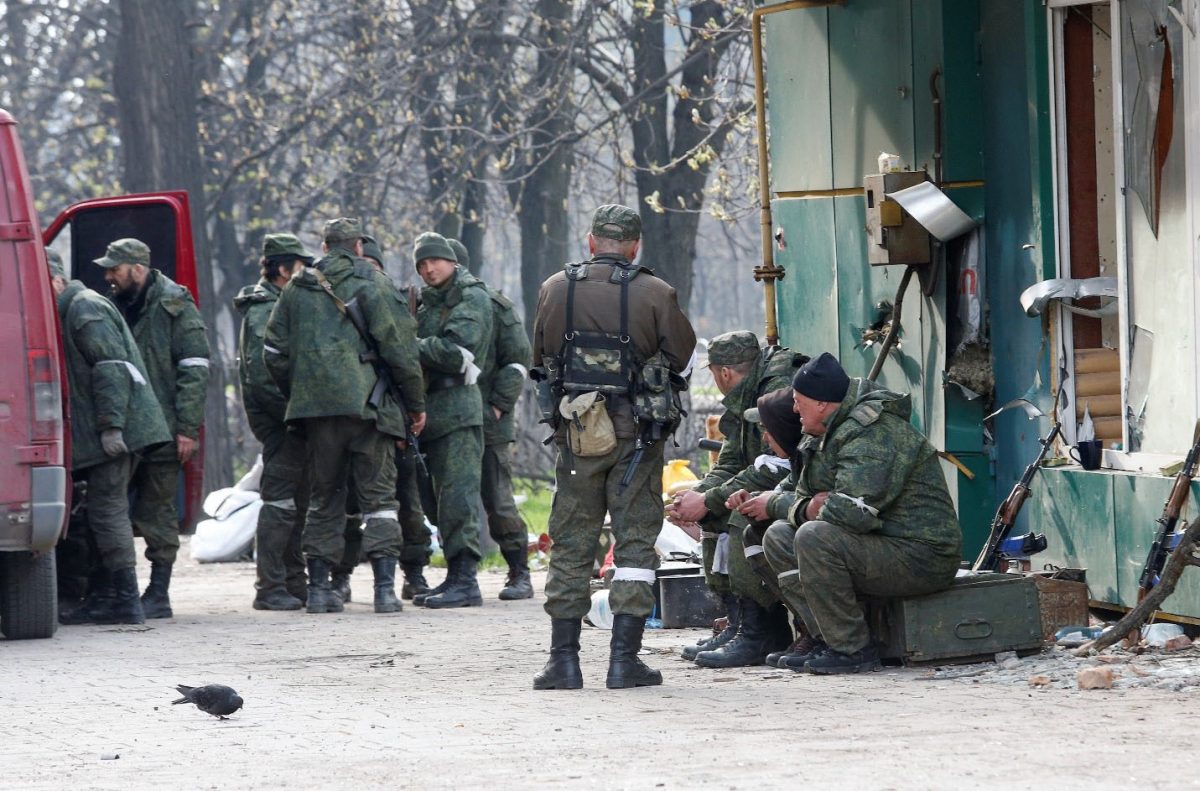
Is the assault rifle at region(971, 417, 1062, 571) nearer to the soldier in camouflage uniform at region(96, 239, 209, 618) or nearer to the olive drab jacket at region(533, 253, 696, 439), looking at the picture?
the olive drab jacket at region(533, 253, 696, 439)

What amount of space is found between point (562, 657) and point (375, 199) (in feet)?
60.3

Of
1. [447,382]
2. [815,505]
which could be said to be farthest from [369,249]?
[815,505]

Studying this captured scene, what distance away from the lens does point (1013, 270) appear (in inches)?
358

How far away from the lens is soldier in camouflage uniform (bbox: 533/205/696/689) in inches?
287

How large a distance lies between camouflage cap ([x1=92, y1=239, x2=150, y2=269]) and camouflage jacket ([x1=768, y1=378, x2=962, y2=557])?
4.55m

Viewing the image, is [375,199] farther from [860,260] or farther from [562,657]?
[562,657]

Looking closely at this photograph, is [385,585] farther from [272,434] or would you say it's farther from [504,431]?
[504,431]

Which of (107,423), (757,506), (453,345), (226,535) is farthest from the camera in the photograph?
(226,535)

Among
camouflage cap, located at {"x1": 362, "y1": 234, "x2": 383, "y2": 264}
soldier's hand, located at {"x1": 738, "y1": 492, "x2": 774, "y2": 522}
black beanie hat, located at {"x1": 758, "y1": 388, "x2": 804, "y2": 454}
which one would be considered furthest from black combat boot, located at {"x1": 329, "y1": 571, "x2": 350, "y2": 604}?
black beanie hat, located at {"x1": 758, "y1": 388, "x2": 804, "y2": 454}

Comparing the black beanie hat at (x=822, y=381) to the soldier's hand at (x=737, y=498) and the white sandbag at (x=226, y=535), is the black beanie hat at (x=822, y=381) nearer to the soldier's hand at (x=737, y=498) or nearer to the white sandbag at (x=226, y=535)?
the soldier's hand at (x=737, y=498)

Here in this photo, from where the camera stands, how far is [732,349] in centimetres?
789

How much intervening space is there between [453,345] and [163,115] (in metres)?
9.81

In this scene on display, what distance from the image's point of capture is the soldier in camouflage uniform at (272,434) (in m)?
10.9

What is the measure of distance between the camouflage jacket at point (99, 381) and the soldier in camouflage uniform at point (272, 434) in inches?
31.1
